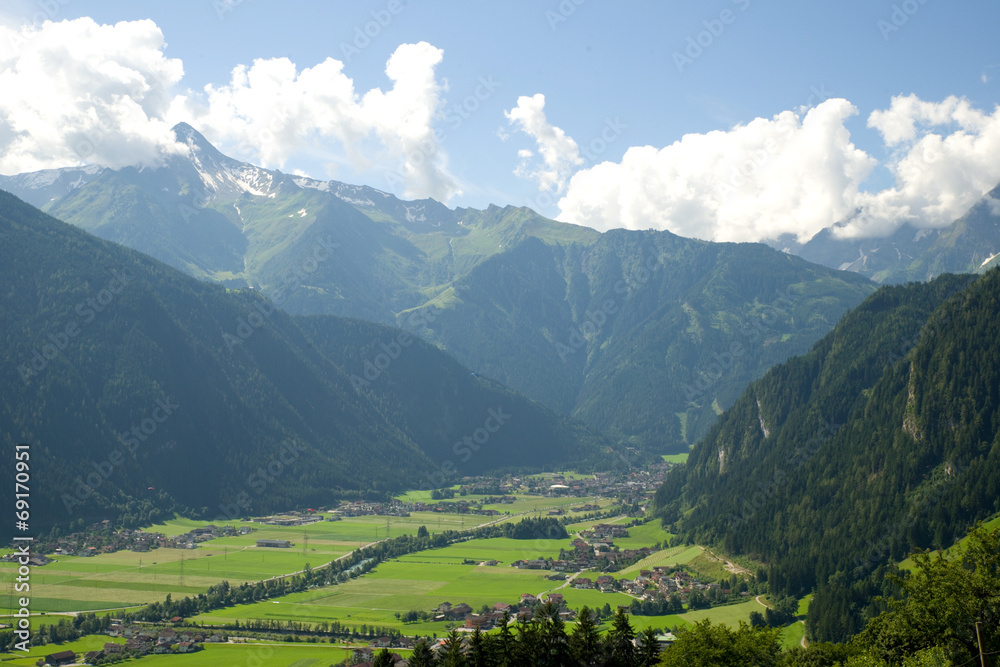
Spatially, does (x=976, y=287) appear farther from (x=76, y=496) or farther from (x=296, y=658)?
(x=76, y=496)

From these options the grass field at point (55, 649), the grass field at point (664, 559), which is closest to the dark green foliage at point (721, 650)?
the grass field at point (55, 649)

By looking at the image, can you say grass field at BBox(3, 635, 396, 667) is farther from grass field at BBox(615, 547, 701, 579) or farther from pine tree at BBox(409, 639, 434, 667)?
grass field at BBox(615, 547, 701, 579)

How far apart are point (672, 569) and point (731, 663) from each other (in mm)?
91945

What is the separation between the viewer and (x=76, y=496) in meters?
187

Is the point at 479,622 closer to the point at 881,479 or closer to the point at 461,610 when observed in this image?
the point at 461,610

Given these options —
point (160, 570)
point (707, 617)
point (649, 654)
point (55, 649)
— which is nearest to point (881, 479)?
point (707, 617)

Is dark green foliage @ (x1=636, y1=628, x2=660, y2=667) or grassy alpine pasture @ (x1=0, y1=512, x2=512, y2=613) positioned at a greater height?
dark green foliage @ (x1=636, y1=628, x2=660, y2=667)

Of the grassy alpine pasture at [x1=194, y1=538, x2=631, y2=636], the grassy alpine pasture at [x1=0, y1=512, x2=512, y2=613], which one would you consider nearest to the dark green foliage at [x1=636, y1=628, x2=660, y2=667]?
the grassy alpine pasture at [x1=194, y1=538, x2=631, y2=636]

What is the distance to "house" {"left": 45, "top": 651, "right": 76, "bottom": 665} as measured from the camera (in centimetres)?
9856

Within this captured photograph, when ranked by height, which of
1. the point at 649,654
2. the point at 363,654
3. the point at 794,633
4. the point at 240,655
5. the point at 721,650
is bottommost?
the point at 794,633

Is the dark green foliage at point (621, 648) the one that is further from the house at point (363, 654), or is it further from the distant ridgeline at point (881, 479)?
the distant ridgeline at point (881, 479)

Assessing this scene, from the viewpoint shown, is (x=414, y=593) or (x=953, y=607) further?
(x=414, y=593)

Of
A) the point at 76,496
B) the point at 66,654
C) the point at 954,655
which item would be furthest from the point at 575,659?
the point at 76,496

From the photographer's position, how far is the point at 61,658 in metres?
99.2
